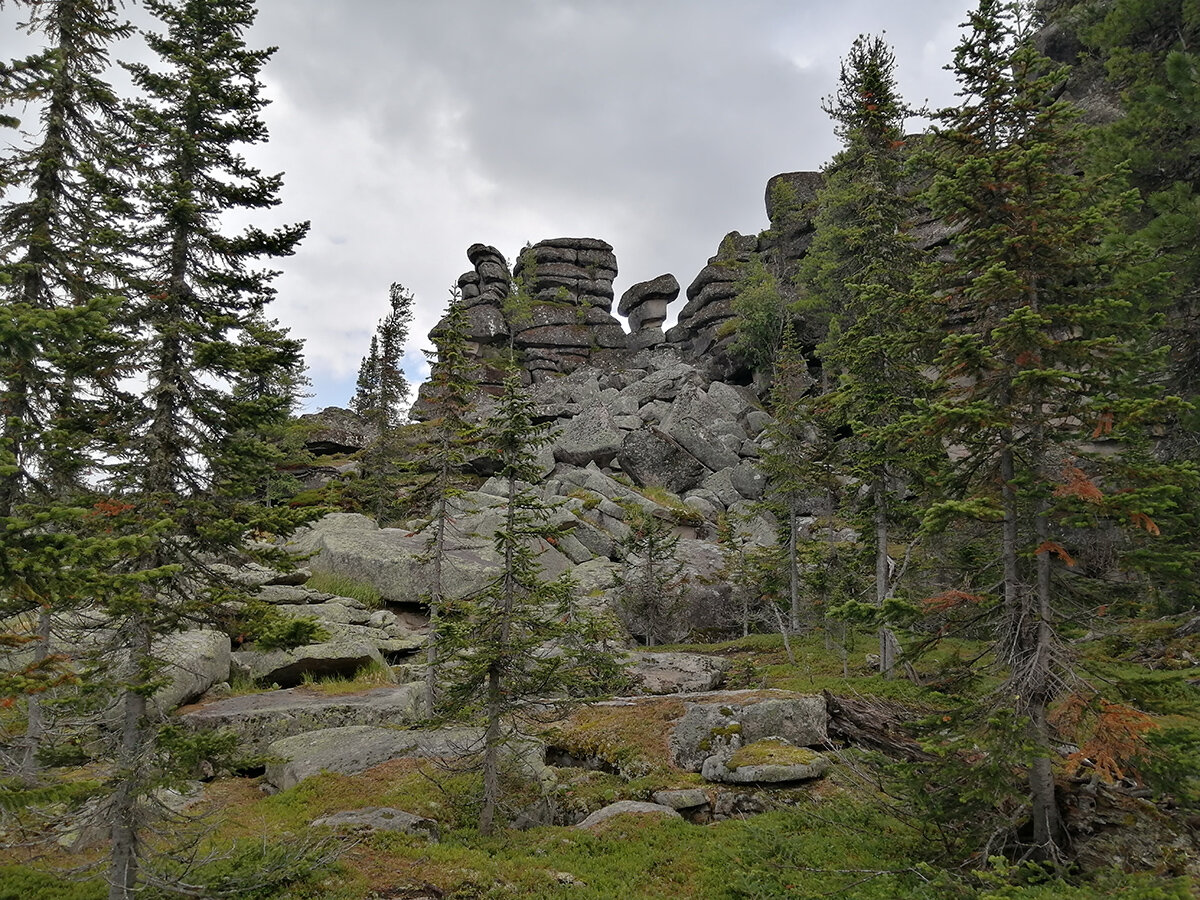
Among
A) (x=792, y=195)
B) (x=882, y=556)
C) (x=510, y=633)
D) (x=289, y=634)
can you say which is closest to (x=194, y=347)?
(x=289, y=634)

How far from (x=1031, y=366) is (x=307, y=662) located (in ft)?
74.1

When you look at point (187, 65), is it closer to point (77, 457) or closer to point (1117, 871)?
point (77, 457)

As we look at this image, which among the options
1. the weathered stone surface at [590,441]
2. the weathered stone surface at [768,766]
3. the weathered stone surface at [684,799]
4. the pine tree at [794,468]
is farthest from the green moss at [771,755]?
the weathered stone surface at [590,441]

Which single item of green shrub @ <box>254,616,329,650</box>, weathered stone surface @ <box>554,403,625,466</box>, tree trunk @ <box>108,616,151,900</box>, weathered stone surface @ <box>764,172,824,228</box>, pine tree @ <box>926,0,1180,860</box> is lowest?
tree trunk @ <box>108,616,151,900</box>

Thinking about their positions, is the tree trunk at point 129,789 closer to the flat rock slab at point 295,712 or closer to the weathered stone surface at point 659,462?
the flat rock slab at point 295,712

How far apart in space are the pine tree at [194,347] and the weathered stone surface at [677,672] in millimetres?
13887

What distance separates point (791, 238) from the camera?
66.4 metres

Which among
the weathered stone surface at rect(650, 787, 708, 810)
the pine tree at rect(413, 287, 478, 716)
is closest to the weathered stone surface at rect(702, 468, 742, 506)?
the pine tree at rect(413, 287, 478, 716)

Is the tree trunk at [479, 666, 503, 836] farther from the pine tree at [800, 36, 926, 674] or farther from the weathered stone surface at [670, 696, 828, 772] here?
the pine tree at [800, 36, 926, 674]

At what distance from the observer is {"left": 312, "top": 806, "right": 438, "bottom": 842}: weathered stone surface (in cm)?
1151

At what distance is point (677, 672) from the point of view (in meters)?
22.3

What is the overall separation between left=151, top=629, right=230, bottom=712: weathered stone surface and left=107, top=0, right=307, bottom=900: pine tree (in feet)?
30.2

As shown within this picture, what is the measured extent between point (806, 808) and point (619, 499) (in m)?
32.0

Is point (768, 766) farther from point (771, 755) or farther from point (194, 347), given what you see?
point (194, 347)
